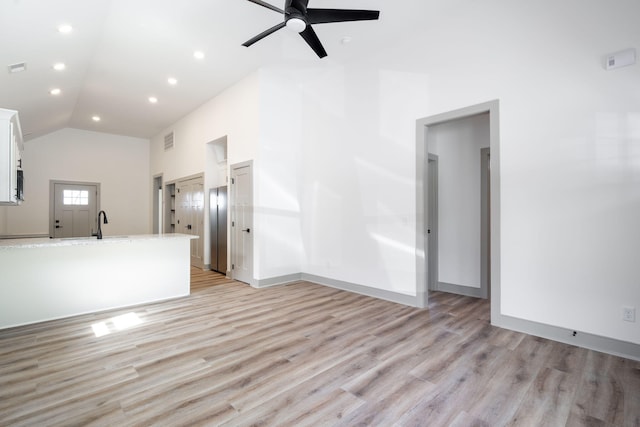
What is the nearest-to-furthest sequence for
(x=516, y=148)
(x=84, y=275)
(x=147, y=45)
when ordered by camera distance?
A: 1. (x=516, y=148)
2. (x=84, y=275)
3. (x=147, y=45)

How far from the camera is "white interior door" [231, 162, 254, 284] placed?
17.3 ft

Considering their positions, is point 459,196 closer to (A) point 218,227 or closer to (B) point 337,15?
(B) point 337,15

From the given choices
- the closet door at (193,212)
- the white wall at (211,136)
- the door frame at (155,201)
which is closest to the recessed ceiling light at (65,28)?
the white wall at (211,136)

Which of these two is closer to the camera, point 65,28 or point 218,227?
point 65,28

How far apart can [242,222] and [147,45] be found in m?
3.10

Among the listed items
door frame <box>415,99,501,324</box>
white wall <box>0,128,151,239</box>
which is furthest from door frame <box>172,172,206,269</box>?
door frame <box>415,99,501,324</box>

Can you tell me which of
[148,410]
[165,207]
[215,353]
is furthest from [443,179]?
[165,207]

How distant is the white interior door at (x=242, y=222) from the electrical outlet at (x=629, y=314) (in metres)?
4.66

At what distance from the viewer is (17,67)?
379 centimetres

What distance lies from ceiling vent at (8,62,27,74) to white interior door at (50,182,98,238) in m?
5.40

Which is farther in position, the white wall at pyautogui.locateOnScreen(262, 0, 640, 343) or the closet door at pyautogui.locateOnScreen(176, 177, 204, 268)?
the closet door at pyautogui.locateOnScreen(176, 177, 204, 268)

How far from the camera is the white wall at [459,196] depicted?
4.50 meters

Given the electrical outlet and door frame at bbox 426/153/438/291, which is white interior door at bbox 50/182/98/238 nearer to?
door frame at bbox 426/153/438/291

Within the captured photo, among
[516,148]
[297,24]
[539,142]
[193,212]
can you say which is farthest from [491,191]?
[193,212]
